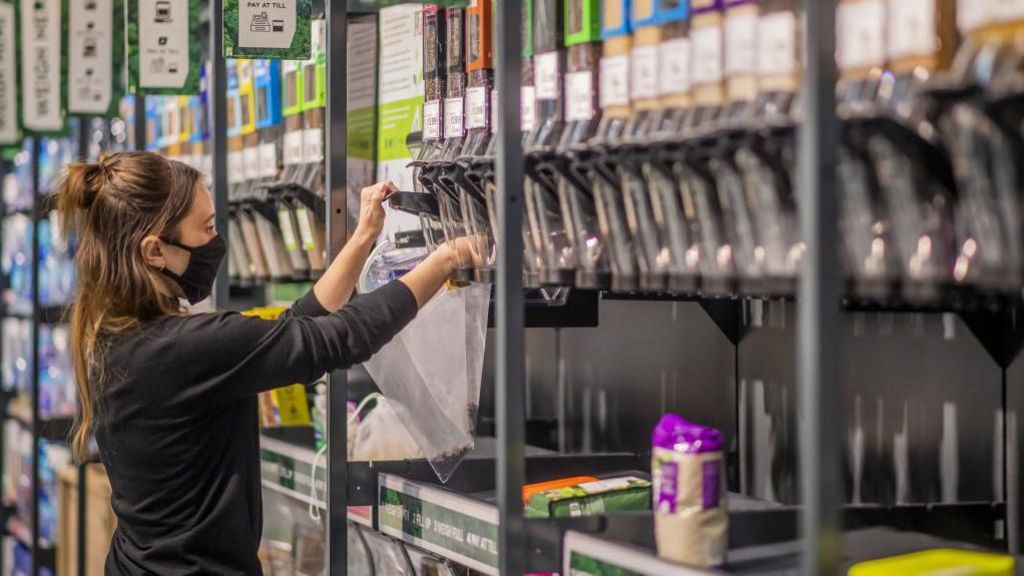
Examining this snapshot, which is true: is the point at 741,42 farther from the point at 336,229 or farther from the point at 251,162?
the point at 251,162

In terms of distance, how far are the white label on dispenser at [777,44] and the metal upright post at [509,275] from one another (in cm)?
46

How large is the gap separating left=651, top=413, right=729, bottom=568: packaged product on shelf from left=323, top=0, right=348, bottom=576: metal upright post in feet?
3.09

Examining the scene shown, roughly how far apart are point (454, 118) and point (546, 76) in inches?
14.5

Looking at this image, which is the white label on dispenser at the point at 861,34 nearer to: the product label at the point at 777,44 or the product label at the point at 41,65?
the product label at the point at 777,44

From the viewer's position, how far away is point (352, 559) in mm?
2814

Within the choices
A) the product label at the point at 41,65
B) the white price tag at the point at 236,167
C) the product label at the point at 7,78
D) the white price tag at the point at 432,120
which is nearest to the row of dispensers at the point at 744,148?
the white price tag at the point at 432,120

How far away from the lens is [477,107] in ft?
7.26

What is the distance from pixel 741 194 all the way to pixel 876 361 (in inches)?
29.2

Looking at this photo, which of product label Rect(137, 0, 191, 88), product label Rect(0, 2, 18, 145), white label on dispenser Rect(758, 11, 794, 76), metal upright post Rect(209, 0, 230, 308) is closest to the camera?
white label on dispenser Rect(758, 11, 794, 76)

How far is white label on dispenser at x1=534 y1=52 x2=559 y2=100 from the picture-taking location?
194cm

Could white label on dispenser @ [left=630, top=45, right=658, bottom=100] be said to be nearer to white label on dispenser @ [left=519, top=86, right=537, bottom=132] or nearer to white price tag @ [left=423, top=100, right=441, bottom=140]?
white label on dispenser @ [left=519, top=86, right=537, bottom=132]

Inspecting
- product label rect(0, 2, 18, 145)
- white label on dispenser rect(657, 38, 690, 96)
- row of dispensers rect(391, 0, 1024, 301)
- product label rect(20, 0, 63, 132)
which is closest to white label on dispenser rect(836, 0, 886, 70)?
row of dispensers rect(391, 0, 1024, 301)

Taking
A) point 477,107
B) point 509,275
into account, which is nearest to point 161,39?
point 477,107

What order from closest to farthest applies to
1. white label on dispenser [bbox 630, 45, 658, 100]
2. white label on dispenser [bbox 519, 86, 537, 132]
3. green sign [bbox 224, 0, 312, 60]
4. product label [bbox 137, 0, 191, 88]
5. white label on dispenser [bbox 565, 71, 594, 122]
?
white label on dispenser [bbox 630, 45, 658, 100]
white label on dispenser [bbox 565, 71, 594, 122]
white label on dispenser [bbox 519, 86, 537, 132]
green sign [bbox 224, 0, 312, 60]
product label [bbox 137, 0, 191, 88]
